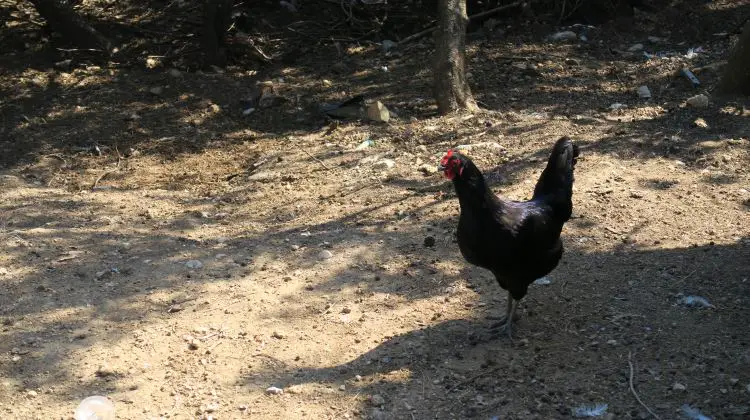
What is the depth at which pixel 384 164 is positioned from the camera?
6164mm

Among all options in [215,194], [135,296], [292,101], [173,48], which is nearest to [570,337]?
[135,296]

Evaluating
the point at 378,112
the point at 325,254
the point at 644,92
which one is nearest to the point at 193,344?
the point at 325,254

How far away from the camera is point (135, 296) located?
4492mm

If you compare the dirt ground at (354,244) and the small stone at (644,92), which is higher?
the small stone at (644,92)

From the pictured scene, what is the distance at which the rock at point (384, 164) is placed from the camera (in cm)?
614

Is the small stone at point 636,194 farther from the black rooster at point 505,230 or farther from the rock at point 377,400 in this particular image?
the rock at point 377,400

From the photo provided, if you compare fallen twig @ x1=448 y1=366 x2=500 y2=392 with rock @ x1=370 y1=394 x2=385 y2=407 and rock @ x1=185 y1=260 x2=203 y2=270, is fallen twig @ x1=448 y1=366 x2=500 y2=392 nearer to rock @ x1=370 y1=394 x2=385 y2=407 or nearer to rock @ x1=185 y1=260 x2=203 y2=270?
rock @ x1=370 y1=394 x2=385 y2=407

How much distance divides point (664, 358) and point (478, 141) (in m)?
3.00

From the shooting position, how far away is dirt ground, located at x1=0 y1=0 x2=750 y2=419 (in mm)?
3680

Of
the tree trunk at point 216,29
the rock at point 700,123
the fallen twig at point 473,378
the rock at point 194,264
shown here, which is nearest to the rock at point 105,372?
the rock at point 194,264

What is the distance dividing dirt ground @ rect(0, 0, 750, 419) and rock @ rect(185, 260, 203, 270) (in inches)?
1.5

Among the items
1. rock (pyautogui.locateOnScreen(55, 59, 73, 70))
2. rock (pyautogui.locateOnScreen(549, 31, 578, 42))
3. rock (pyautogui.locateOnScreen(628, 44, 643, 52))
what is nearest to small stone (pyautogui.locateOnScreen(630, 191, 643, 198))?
rock (pyautogui.locateOnScreen(628, 44, 643, 52))

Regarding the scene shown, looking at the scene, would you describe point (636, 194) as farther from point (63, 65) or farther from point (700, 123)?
point (63, 65)

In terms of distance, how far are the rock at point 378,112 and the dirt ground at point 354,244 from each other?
107mm
